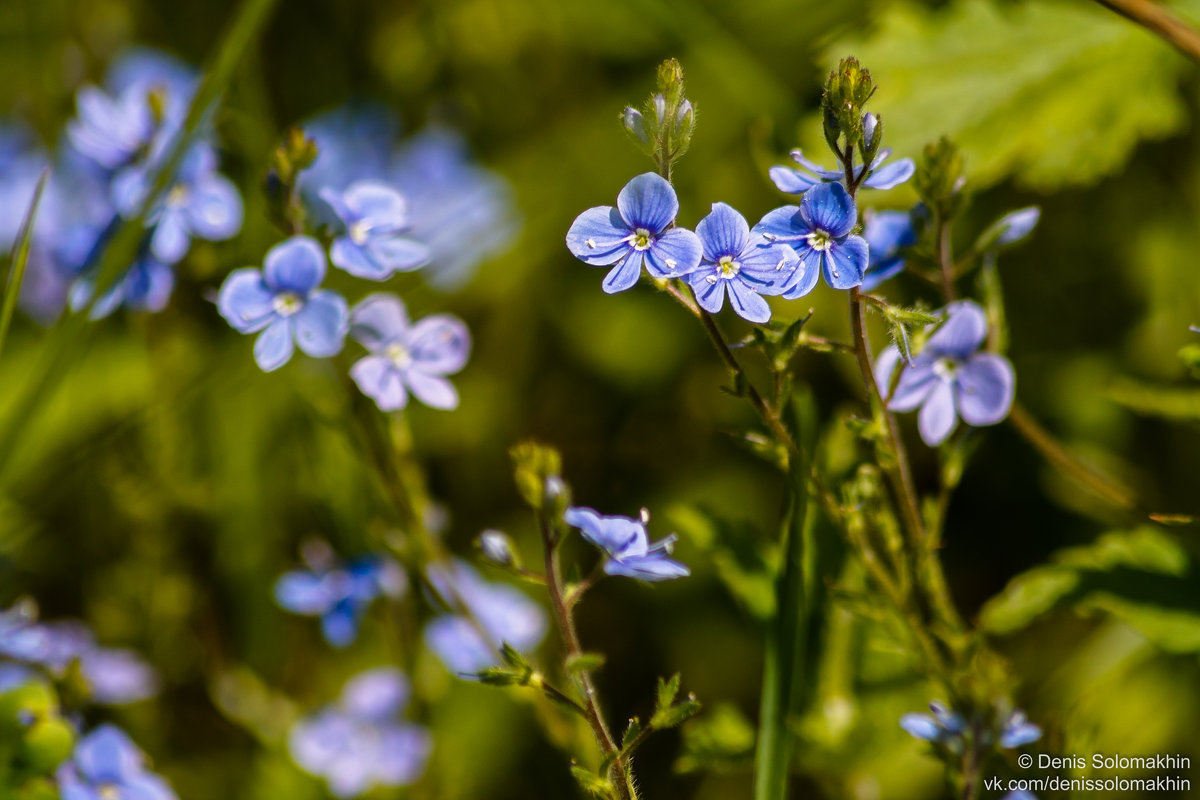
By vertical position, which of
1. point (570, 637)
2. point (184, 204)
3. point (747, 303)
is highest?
point (747, 303)

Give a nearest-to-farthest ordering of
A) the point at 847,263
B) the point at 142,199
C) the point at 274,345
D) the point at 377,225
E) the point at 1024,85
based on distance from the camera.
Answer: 1. the point at 847,263
2. the point at 274,345
3. the point at 377,225
4. the point at 142,199
5. the point at 1024,85

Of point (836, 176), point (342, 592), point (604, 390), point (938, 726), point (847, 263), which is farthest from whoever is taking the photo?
point (604, 390)

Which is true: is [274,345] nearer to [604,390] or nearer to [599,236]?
[599,236]

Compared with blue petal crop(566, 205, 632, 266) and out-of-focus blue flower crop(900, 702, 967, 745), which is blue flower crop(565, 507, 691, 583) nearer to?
blue petal crop(566, 205, 632, 266)

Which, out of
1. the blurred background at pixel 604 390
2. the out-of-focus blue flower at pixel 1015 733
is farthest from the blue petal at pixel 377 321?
the out-of-focus blue flower at pixel 1015 733

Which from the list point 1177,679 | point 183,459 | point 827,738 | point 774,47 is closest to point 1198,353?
point 827,738

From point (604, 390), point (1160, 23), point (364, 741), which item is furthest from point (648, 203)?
point (604, 390)

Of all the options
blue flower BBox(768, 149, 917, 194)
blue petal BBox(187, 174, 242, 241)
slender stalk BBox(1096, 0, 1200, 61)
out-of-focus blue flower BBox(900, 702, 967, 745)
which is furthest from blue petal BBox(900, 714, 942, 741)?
blue petal BBox(187, 174, 242, 241)
